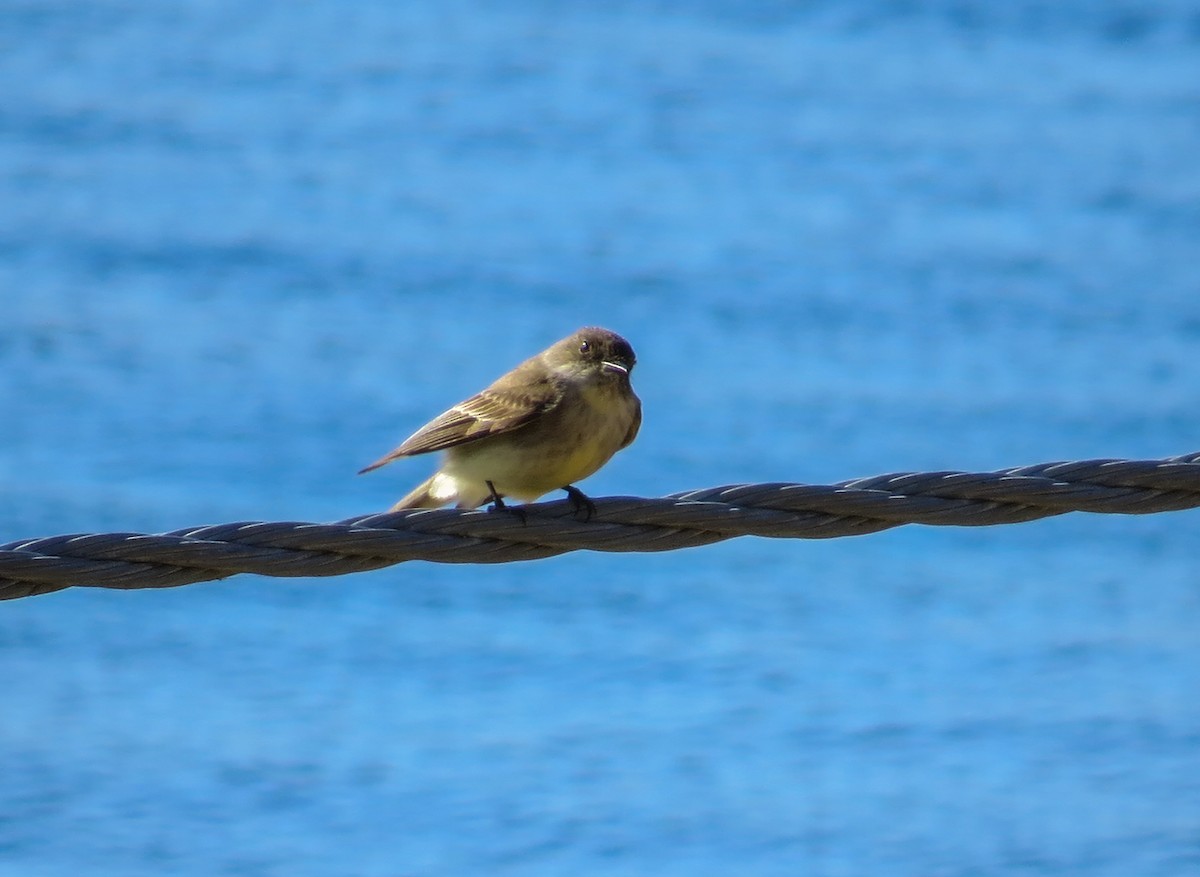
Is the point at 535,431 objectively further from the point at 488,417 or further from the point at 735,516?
the point at 735,516

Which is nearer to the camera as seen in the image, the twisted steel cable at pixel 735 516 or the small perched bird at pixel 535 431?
the twisted steel cable at pixel 735 516

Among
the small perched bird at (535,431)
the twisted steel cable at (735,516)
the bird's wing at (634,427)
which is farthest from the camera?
the bird's wing at (634,427)

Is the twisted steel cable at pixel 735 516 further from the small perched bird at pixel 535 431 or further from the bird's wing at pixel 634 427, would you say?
the bird's wing at pixel 634 427

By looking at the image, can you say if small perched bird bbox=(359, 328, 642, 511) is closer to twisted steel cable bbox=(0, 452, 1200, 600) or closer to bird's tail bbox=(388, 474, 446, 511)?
bird's tail bbox=(388, 474, 446, 511)

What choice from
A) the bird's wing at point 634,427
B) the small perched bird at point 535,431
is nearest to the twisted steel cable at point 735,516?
the small perched bird at point 535,431

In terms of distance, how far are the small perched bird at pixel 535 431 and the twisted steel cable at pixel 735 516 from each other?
1.58 meters

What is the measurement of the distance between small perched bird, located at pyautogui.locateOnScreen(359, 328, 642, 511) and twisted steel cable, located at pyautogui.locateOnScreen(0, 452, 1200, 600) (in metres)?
1.58

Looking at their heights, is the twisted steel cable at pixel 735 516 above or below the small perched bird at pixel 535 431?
below

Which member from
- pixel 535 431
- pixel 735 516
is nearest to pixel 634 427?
pixel 535 431

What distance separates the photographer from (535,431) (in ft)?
19.5

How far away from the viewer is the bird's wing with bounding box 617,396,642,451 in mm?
6188

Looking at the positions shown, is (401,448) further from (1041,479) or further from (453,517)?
(1041,479)

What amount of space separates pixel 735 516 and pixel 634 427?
227 centimetres

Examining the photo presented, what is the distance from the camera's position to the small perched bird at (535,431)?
5.90 m
